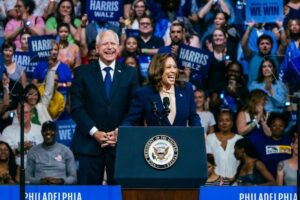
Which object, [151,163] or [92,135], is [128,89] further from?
[151,163]

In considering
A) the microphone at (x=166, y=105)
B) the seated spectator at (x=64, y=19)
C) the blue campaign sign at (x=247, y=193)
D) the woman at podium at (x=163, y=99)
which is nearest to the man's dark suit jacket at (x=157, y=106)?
the woman at podium at (x=163, y=99)

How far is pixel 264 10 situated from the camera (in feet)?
43.6

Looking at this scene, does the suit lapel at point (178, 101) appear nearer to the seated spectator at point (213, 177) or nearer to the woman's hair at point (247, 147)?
the seated spectator at point (213, 177)

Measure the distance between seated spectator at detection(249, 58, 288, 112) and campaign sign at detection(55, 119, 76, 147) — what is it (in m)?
2.24

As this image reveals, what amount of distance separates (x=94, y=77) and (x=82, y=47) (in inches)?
154

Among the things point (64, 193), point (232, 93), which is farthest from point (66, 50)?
point (64, 193)

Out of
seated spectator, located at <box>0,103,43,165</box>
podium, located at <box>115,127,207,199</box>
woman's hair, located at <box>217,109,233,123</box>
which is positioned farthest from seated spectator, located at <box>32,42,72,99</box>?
podium, located at <box>115,127,207,199</box>

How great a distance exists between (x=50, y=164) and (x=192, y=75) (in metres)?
2.31

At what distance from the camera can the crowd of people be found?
1269cm

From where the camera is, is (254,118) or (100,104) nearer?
(100,104)

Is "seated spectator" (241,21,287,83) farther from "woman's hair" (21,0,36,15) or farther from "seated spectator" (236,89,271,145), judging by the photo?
"woman's hair" (21,0,36,15)

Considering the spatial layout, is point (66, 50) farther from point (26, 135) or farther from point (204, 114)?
point (204, 114)

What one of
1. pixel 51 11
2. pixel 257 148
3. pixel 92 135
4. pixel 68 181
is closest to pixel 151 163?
pixel 92 135

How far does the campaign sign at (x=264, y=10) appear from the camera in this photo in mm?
13273
